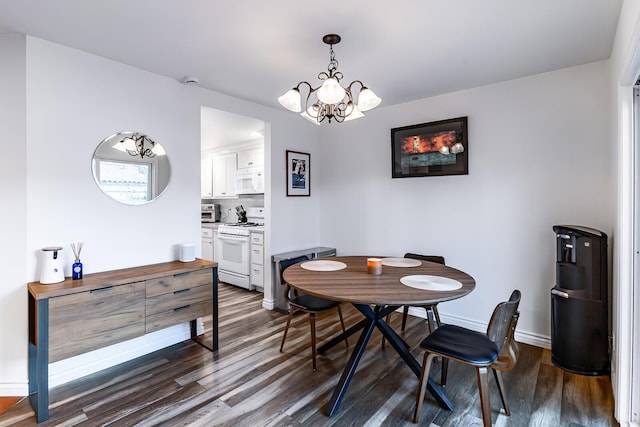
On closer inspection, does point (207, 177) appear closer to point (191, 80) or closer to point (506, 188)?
point (191, 80)

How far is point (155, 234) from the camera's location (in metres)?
2.84

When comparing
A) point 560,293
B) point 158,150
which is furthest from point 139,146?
point 560,293

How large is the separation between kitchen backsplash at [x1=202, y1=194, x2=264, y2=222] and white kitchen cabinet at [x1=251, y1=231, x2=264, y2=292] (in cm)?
115

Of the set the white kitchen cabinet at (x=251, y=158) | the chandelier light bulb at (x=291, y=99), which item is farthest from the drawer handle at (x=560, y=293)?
the white kitchen cabinet at (x=251, y=158)

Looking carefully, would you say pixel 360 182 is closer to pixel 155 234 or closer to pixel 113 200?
pixel 155 234

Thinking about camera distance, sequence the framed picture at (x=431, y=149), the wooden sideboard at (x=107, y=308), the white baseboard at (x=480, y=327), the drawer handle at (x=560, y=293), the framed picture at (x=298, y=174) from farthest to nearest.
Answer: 1. the framed picture at (x=298, y=174)
2. the framed picture at (x=431, y=149)
3. the white baseboard at (x=480, y=327)
4. the drawer handle at (x=560, y=293)
5. the wooden sideboard at (x=107, y=308)

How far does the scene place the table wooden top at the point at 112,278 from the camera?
6.65 ft

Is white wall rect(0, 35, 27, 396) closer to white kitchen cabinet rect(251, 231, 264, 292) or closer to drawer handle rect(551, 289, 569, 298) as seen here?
white kitchen cabinet rect(251, 231, 264, 292)

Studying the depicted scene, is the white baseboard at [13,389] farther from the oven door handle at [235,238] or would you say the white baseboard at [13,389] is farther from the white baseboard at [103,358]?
the oven door handle at [235,238]

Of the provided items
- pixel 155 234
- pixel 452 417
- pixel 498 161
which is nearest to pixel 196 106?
pixel 155 234

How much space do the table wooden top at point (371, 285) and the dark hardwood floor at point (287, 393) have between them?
760mm

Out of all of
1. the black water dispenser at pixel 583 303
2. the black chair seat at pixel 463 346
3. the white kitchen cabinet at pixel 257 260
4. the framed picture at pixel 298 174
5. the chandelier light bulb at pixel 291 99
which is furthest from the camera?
the white kitchen cabinet at pixel 257 260

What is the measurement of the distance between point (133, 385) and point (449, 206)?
3145 mm

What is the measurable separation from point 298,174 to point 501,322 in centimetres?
299
